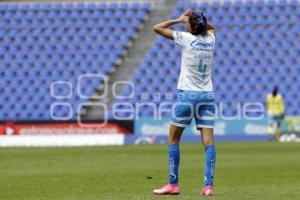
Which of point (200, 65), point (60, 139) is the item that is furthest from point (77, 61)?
point (200, 65)

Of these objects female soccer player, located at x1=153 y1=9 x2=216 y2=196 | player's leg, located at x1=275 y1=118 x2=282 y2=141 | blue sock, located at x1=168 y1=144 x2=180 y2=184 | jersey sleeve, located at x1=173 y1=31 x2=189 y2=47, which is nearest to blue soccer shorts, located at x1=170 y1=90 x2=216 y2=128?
female soccer player, located at x1=153 y1=9 x2=216 y2=196

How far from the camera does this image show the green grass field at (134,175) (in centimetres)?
997

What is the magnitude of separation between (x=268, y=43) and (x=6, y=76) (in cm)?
1065

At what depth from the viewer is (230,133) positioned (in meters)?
27.4

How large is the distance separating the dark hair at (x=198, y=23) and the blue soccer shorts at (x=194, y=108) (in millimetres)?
747

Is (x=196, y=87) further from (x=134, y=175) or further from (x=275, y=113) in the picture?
(x=275, y=113)

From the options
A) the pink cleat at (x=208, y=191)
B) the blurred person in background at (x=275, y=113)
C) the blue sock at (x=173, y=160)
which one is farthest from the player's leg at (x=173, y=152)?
the blurred person in background at (x=275, y=113)

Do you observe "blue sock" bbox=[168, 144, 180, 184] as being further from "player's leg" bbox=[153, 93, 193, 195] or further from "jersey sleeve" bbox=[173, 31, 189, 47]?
"jersey sleeve" bbox=[173, 31, 189, 47]

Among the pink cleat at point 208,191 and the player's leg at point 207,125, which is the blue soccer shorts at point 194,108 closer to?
the player's leg at point 207,125

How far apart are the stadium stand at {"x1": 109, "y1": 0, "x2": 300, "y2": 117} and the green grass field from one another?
1044cm

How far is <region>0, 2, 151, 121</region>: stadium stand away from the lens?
1216 inches

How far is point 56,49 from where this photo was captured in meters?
32.8

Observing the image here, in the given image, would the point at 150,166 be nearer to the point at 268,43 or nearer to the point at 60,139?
the point at 60,139

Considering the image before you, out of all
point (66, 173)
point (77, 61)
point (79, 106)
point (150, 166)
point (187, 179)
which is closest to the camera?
point (187, 179)
